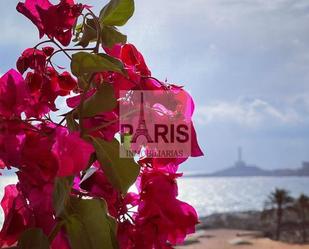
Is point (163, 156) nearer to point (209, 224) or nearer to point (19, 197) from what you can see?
point (19, 197)

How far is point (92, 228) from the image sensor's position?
39 centimetres

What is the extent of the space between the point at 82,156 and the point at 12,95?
112mm

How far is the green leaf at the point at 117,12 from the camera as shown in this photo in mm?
472

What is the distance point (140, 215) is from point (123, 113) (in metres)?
0.09

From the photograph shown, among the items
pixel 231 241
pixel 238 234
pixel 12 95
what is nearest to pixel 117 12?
pixel 12 95

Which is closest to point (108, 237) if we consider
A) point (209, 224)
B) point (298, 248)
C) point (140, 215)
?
point (140, 215)

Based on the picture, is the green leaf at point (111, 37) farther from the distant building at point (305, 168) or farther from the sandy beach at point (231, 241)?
the distant building at point (305, 168)

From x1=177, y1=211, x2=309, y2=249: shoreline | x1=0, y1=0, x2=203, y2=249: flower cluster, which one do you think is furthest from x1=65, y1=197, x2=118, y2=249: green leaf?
x1=177, y1=211, x2=309, y2=249: shoreline

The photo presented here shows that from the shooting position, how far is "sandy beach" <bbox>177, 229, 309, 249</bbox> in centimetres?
1545

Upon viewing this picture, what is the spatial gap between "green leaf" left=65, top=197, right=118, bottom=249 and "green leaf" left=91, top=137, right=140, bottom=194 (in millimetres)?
24

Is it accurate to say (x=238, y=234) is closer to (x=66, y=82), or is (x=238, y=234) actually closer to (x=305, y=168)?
(x=66, y=82)

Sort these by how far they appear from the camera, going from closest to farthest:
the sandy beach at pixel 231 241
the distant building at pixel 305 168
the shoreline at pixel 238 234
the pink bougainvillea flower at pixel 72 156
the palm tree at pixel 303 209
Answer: the pink bougainvillea flower at pixel 72 156
the sandy beach at pixel 231 241
the shoreline at pixel 238 234
the palm tree at pixel 303 209
the distant building at pixel 305 168

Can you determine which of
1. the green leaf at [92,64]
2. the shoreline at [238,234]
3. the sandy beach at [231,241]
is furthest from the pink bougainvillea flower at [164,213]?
the sandy beach at [231,241]

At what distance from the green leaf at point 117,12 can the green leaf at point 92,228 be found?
17 centimetres
